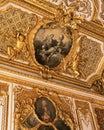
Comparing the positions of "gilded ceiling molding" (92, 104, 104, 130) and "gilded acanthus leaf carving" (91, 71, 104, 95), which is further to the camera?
"gilded acanthus leaf carving" (91, 71, 104, 95)

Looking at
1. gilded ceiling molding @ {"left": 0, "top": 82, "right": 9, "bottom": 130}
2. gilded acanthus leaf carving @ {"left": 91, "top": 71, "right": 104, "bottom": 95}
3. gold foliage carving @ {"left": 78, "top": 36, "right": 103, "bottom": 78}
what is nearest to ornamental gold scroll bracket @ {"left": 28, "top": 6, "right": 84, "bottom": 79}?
gold foliage carving @ {"left": 78, "top": 36, "right": 103, "bottom": 78}

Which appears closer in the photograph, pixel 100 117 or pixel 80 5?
pixel 80 5

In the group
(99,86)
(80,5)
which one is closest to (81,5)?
(80,5)

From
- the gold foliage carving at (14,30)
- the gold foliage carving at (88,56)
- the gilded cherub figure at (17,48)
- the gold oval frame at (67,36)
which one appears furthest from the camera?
the gold foliage carving at (88,56)

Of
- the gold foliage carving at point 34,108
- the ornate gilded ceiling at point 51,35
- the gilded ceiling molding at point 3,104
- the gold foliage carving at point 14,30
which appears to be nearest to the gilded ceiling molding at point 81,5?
the ornate gilded ceiling at point 51,35

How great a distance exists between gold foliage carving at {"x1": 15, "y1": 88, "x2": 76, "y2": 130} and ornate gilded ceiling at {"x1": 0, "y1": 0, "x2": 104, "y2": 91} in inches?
31.8

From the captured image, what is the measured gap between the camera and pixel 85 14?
8.14m

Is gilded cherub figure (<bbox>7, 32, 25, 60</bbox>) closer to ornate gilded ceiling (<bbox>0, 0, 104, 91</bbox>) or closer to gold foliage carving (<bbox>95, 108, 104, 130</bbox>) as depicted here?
ornate gilded ceiling (<bbox>0, 0, 104, 91</bbox>)

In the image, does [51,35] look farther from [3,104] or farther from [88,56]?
[3,104]

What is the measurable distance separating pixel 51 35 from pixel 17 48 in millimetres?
1295

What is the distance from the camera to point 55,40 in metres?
8.34

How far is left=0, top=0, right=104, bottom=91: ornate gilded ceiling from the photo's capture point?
757cm

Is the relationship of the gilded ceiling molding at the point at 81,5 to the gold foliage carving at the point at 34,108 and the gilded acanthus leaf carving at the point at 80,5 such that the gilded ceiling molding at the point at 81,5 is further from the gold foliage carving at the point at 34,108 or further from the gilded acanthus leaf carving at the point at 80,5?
the gold foliage carving at the point at 34,108

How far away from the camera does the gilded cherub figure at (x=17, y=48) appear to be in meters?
7.78
